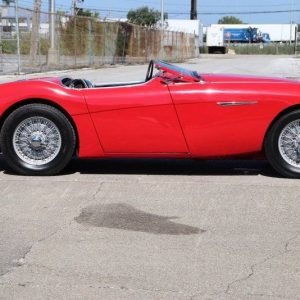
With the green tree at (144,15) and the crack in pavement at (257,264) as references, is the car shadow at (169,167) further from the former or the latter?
the green tree at (144,15)

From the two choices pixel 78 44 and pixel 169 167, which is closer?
pixel 169 167

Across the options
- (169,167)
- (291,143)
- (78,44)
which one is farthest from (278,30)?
(291,143)

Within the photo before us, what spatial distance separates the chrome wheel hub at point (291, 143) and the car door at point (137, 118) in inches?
40.4

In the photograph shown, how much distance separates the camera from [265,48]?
82.6 metres

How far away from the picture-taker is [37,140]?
629 cm

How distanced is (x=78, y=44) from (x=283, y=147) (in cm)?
2526

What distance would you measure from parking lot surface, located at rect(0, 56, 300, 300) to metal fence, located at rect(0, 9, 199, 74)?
1881 cm

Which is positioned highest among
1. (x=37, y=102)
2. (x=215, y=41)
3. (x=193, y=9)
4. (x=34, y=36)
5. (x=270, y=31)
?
(x=193, y=9)

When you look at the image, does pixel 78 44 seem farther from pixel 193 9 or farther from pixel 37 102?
pixel 193 9

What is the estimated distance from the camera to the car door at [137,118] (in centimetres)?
606

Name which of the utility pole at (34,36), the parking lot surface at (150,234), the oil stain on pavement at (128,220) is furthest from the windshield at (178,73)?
the utility pole at (34,36)

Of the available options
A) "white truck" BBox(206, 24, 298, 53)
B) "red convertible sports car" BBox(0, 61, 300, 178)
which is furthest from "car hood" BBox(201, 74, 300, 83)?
"white truck" BBox(206, 24, 298, 53)

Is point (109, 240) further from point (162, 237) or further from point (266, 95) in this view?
point (266, 95)

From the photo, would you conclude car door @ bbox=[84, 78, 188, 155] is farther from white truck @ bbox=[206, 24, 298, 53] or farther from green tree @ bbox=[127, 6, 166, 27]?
green tree @ bbox=[127, 6, 166, 27]
